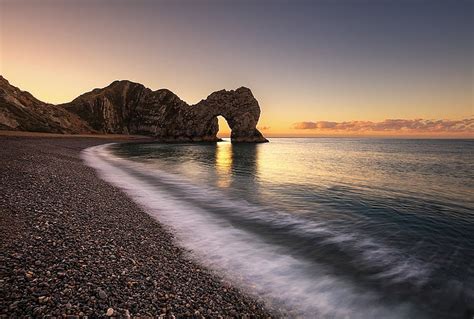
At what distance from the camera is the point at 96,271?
636cm

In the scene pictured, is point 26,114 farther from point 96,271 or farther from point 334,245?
point 334,245

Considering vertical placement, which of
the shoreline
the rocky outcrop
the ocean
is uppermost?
the rocky outcrop

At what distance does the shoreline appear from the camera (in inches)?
201

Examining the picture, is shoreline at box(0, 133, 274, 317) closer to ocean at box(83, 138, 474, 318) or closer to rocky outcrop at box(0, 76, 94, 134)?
ocean at box(83, 138, 474, 318)

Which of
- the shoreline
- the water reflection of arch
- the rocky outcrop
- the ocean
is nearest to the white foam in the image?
the ocean

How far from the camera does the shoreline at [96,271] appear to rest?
16.7 feet

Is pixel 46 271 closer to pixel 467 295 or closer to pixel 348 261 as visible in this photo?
pixel 348 261

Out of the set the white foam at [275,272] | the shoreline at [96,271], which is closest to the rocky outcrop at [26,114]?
the shoreline at [96,271]

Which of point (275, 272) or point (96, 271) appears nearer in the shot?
point (96, 271)

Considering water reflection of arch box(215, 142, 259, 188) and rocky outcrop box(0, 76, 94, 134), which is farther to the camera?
rocky outcrop box(0, 76, 94, 134)

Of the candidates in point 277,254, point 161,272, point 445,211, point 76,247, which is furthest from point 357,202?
point 76,247

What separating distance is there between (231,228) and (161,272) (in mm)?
6687

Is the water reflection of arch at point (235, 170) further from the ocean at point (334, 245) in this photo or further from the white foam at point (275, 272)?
the white foam at point (275, 272)

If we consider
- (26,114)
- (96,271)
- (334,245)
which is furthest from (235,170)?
(26,114)
